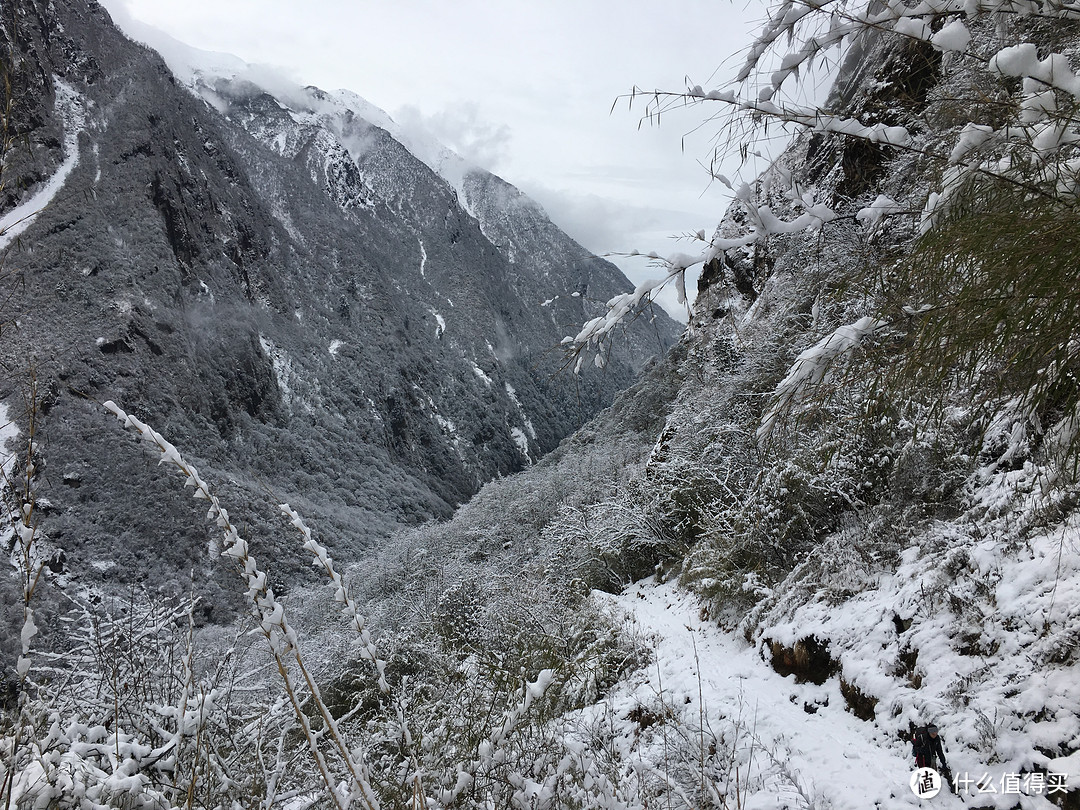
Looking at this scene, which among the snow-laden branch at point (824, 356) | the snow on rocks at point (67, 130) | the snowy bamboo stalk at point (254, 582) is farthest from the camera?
the snow on rocks at point (67, 130)

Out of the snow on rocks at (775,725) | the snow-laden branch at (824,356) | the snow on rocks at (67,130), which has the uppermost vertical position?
the snow on rocks at (67,130)

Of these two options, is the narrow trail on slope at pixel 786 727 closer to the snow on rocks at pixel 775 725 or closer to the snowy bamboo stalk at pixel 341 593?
the snow on rocks at pixel 775 725

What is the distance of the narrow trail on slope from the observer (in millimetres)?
3182

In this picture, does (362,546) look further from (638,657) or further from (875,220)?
(875,220)

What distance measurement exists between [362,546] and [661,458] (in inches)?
1913

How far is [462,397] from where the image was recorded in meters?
109

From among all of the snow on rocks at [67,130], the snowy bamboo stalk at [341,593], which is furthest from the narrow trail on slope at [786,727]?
the snow on rocks at [67,130]

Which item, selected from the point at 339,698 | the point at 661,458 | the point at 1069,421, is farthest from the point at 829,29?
the point at 339,698

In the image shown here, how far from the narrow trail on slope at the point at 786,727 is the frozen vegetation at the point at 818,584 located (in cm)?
2

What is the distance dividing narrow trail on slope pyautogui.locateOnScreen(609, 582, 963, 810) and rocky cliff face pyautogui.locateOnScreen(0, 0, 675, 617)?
282 cm

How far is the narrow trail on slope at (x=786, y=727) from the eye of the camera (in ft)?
10.4

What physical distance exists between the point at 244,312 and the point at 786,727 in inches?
3168

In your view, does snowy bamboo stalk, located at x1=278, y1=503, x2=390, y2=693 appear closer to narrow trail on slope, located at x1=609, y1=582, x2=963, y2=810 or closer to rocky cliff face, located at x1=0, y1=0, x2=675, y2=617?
narrow trail on slope, located at x1=609, y1=582, x2=963, y2=810

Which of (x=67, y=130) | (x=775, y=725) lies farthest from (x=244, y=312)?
(x=775, y=725)
